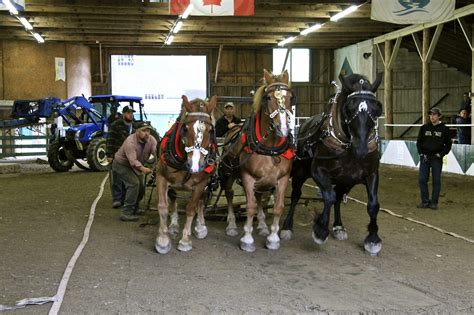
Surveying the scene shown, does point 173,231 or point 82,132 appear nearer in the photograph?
point 173,231

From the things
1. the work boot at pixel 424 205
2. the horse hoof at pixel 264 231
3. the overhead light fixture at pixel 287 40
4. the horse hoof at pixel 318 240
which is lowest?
the work boot at pixel 424 205

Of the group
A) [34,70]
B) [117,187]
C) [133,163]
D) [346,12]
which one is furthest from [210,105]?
[34,70]

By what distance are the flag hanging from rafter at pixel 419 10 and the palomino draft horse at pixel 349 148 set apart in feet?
23.9

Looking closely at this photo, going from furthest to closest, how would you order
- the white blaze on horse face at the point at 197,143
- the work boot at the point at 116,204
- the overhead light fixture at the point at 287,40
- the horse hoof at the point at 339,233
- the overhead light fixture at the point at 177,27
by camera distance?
the overhead light fixture at the point at 287,40, the overhead light fixture at the point at 177,27, the work boot at the point at 116,204, the horse hoof at the point at 339,233, the white blaze on horse face at the point at 197,143

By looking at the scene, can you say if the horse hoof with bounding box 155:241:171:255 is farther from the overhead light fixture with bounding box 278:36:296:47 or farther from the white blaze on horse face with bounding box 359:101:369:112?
the overhead light fixture with bounding box 278:36:296:47

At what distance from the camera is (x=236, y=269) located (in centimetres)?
516

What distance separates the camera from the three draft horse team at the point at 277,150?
17.3ft

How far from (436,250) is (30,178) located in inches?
426

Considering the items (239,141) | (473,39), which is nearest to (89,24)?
(473,39)

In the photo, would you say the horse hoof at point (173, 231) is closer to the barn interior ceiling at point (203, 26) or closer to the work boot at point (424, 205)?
the work boot at point (424, 205)

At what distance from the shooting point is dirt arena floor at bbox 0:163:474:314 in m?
4.12

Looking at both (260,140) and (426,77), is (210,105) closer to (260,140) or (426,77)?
(260,140)

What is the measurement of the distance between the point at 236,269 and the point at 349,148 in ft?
5.38

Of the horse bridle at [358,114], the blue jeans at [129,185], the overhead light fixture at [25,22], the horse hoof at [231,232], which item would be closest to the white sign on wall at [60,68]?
the overhead light fixture at [25,22]
